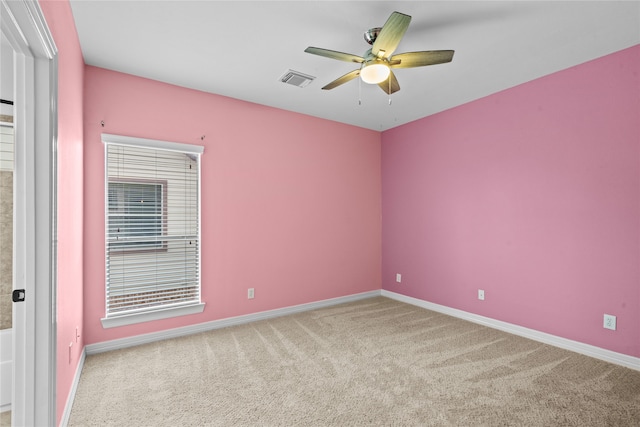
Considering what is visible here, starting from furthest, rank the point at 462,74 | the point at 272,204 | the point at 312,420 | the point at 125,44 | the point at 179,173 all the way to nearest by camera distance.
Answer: the point at 272,204, the point at 179,173, the point at 462,74, the point at 125,44, the point at 312,420

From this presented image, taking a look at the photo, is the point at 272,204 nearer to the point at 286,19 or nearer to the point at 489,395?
the point at 286,19

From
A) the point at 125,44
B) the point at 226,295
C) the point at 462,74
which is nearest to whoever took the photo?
the point at 125,44

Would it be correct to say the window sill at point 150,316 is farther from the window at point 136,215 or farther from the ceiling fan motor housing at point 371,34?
the ceiling fan motor housing at point 371,34

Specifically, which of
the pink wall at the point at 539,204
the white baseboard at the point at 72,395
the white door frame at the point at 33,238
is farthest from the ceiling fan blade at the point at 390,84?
the white baseboard at the point at 72,395

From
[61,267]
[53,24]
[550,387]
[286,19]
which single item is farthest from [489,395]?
[53,24]

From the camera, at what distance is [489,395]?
7.23 ft

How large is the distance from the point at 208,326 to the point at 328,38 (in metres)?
3.10

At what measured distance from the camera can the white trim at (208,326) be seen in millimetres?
2914

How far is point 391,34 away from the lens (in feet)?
6.35

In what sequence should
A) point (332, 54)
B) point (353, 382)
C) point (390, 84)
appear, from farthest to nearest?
point (390, 84) → point (353, 382) → point (332, 54)

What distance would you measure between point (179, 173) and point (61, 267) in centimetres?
167

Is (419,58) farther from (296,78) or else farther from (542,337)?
(542,337)

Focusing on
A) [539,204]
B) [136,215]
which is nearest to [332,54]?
[136,215]

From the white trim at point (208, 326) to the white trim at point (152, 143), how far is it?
1.87 metres
